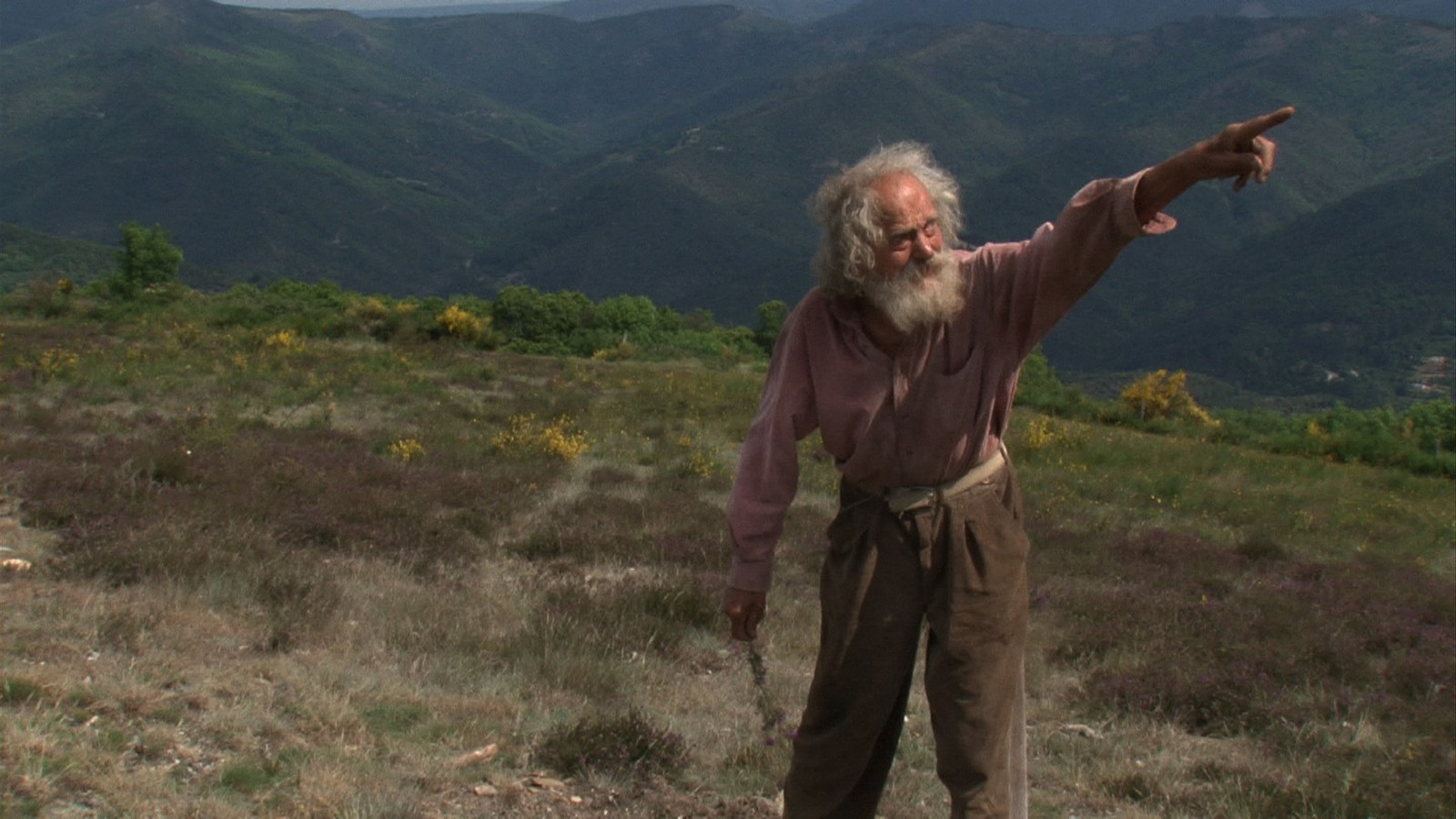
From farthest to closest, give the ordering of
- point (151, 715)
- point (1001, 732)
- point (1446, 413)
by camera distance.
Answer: point (1446, 413) → point (151, 715) → point (1001, 732)

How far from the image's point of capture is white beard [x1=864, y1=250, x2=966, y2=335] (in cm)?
280

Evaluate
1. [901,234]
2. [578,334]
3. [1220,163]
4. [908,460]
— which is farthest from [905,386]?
[578,334]

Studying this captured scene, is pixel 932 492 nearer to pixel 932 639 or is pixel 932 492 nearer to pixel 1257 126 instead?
pixel 932 639

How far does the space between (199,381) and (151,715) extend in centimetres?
1124

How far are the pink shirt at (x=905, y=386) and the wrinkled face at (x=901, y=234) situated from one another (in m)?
0.13

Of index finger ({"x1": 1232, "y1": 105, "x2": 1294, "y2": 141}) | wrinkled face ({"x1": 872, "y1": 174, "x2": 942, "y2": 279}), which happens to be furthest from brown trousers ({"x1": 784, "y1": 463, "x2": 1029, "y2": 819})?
index finger ({"x1": 1232, "y1": 105, "x2": 1294, "y2": 141})

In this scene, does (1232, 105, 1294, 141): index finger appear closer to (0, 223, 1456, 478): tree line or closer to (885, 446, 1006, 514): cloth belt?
(885, 446, 1006, 514): cloth belt

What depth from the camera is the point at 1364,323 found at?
91688 millimetres

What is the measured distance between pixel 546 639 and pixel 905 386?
2.99 meters

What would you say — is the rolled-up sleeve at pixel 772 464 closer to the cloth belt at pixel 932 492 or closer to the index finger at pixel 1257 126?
the cloth belt at pixel 932 492

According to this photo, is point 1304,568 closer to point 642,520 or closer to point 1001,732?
point 642,520

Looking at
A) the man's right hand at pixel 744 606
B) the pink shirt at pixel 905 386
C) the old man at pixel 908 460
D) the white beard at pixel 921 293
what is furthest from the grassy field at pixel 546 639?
the white beard at pixel 921 293

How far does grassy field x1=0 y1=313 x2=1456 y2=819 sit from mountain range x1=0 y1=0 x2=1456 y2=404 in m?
78.5

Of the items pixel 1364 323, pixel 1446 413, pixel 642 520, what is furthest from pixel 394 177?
pixel 642 520
